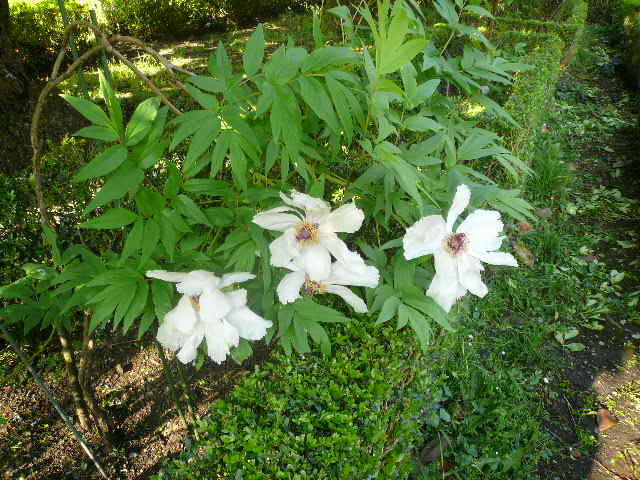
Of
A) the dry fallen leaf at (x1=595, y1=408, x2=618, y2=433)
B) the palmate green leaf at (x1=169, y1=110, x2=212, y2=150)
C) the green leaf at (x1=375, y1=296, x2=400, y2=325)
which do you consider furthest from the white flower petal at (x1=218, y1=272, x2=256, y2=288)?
the dry fallen leaf at (x1=595, y1=408, x2=618, y2=433)

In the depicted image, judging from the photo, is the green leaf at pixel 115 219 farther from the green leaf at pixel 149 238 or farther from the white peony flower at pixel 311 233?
the white peony flower at pixel 311 233

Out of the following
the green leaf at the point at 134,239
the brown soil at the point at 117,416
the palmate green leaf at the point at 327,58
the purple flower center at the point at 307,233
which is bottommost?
the brown soil at the point at 117,416

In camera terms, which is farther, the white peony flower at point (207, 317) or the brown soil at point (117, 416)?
the brown soil at point (117, 416)

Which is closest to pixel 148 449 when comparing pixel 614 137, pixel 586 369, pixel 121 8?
pixel 586 369

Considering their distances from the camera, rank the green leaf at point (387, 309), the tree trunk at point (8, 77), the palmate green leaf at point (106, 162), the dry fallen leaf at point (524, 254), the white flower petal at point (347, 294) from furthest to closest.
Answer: the tree trunk at point (8, 77)
the dry fallen leaf at point (524, 254)
the green leaf at point (387, 309)
the white flower petal at point (347, 294)
the palmate green leaf at point (106, 162)

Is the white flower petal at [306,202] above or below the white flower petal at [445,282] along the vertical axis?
above

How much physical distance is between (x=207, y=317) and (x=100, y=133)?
523mm

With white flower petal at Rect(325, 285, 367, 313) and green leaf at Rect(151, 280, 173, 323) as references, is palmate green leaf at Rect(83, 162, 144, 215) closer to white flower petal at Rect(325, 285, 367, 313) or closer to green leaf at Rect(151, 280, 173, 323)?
green leaf at Rect(151, 280, 173, 323)

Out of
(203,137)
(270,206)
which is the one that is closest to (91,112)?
(203,137)

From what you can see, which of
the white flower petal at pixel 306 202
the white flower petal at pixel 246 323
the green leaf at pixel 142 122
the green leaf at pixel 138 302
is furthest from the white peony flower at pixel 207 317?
the green leaf at pixel 142 122

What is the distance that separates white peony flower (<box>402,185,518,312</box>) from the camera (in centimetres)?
118

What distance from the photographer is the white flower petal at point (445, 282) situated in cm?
121

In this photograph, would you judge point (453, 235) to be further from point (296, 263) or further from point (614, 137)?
point (614, 137)

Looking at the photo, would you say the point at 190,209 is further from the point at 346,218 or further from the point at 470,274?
the point at 470,274
